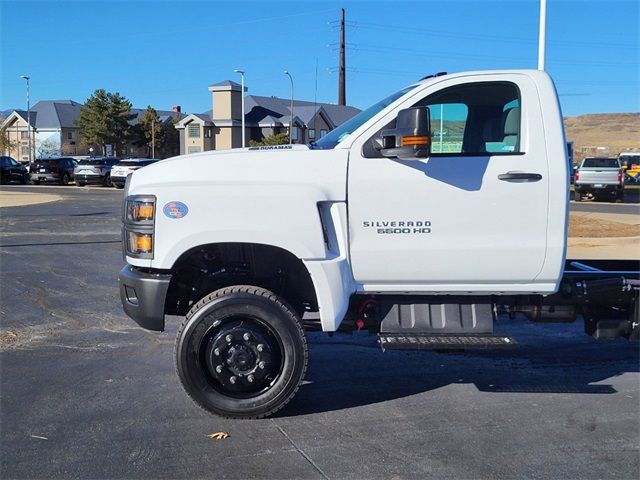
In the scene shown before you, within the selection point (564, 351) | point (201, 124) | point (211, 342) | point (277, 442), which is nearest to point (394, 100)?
point (211, 342)

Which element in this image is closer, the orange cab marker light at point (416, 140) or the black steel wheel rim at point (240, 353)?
the orange cab marker light at point (416, 140)

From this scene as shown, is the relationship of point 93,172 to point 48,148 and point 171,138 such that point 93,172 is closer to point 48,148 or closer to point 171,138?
point 171,138

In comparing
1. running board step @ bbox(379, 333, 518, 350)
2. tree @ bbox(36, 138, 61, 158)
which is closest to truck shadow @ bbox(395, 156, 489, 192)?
running board step @ bbox(379, 333, 518, 350)

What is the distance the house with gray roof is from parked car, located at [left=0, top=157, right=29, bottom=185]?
25.0 m

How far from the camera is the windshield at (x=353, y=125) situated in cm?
500

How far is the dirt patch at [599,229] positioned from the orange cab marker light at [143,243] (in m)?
12.4

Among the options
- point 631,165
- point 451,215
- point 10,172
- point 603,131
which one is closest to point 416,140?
point 451,215

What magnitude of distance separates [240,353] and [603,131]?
5485 inches

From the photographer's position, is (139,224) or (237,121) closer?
(139,224)

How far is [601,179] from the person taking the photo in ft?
92.1

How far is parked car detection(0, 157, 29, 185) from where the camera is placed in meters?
37.8

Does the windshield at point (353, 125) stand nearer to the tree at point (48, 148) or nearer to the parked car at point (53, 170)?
the parked car at point (53, 170)

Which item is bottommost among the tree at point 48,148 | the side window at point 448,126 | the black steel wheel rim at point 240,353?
the black steel wheel rim at point 240,353

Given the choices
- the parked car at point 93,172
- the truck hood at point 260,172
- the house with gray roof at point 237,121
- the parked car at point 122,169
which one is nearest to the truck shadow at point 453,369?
the truck hood at point 260,172
